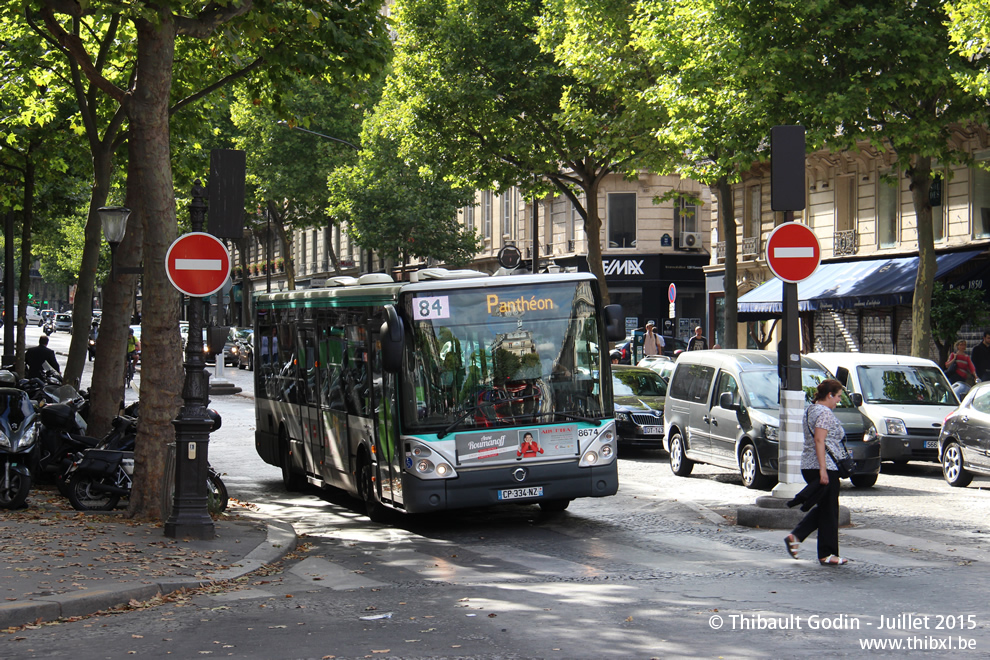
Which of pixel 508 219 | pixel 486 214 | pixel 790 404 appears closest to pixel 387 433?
pixel 790 404

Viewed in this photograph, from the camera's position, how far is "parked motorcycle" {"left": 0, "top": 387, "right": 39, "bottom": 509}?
1290 centimetres

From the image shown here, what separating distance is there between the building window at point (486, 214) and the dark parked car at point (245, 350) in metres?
11.3

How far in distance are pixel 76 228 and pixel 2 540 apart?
68968mm

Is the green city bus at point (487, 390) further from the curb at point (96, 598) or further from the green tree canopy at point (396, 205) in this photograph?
the green tree canopy at point (396, 205)

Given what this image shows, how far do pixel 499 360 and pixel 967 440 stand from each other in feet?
24.1

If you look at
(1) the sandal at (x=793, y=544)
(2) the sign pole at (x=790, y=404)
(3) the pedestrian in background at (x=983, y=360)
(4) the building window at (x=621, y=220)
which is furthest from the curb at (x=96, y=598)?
(4) the building window at (x=621, y=220)

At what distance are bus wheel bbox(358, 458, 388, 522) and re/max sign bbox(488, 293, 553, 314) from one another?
2.26 metres

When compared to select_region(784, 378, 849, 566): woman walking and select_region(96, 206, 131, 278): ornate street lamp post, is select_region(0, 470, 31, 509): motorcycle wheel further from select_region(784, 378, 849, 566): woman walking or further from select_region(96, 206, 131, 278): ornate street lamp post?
select_region(784, 378, 849, 566): woman walking

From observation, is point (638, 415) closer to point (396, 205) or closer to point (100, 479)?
point (100, 479)

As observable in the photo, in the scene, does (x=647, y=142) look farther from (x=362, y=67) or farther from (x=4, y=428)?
(x=4, y=428)

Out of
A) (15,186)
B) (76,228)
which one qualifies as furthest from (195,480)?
(76,228)

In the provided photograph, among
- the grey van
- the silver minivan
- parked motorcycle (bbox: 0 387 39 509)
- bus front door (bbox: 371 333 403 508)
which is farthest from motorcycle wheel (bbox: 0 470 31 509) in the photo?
the silver minivan

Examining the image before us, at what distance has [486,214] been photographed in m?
55.2

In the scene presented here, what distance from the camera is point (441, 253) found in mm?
48406
